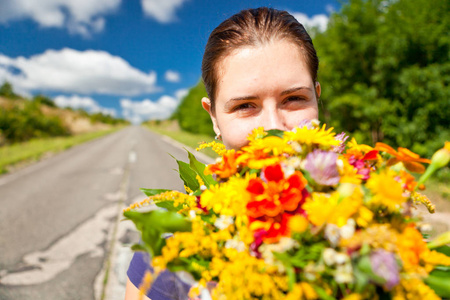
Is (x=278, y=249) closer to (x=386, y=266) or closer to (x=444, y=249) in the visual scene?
(x=386, y=266)

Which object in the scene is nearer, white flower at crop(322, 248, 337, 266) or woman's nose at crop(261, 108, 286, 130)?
white flower at crop(322, 248, 337, 266)

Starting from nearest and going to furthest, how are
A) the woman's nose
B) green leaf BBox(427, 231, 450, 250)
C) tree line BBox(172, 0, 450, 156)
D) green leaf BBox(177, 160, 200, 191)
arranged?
1. green leaf BBox(427, 231, 450, 250)
2. green leaf BBox(177, 160, 200, 191)
3. the woman's nose
4. tree line BBox(172, 0, 450, 156)

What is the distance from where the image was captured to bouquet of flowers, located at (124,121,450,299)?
0.48m

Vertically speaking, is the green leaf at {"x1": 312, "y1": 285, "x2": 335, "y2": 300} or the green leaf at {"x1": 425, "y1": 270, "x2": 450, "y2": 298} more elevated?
the green leaf at {"x1": 312, "y1": 285, "x2": 335, "y2": 300}

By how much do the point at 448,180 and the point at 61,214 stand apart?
9.30 metres

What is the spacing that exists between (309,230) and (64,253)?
4.81m

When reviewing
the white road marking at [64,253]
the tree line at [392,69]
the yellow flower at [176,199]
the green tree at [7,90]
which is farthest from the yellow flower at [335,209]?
the green tree at [7,90]

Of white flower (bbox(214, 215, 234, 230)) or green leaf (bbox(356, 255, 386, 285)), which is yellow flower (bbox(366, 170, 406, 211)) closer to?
green leaf (bbox(356, 255, 386, 285))

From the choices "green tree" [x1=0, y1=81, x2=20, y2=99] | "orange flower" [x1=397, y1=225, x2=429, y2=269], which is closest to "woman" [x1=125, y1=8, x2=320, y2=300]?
"orange flower" [x1=397, y1=225, x2=429, y2=269]

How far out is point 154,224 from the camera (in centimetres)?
60

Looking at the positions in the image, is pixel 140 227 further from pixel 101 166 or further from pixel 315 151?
pixel 101 166

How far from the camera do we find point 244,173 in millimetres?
720

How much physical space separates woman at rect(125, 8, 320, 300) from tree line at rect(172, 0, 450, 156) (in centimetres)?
611

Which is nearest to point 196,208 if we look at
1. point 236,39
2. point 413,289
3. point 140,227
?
point 140,227
